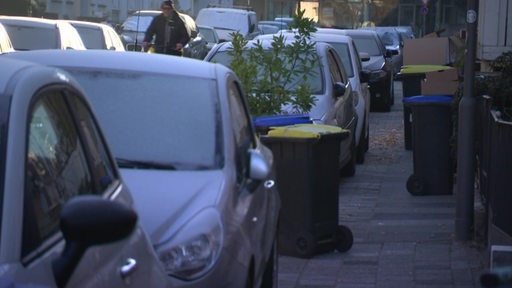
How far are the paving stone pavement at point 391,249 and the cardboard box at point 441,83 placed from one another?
1320mm

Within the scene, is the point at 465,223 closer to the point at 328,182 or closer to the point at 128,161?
the point at 328,182

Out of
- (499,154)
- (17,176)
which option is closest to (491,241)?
(499,154)

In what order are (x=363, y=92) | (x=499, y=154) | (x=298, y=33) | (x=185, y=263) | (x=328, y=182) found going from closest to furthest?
(x=185, y=263), (x=499, y=154), (x=328, y=182), (x=298, y=33), (x=363, y=92)

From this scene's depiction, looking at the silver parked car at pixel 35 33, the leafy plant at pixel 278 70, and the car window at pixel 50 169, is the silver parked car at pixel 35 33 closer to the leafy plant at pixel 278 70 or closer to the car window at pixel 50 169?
the leafy plant at pixel 278 70

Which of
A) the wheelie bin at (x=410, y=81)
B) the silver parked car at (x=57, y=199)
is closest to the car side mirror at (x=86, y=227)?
the silver parked car at (x=57, y=199)

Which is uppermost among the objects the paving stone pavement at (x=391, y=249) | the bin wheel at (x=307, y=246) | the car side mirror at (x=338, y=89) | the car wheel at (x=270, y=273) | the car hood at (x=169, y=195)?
the car side mirror at (x=338, y=89)

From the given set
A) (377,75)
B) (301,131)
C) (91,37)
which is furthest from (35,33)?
(301,131)

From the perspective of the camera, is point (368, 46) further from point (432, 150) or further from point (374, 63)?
point (432, 150)

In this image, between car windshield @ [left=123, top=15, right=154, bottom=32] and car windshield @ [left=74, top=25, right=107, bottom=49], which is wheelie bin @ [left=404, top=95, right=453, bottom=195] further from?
car windshield @ [left=123, top=15, right=154, bottom=32]

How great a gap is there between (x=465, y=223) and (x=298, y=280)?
1.84 m

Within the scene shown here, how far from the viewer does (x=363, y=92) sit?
15.9 m

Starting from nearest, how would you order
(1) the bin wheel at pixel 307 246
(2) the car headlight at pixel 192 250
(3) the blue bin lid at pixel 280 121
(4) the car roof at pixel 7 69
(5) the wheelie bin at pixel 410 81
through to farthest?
(4) the car roof at pixel 7 69
(2) the car headlight at pixel 192 250
(1) the bin wheel at pixel 307 246
(3) the blue bin lid at pixel 280 121
(5) the wheelie bin at pixel 410 81

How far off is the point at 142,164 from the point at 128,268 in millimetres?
2452

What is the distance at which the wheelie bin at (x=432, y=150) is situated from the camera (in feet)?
38.5
